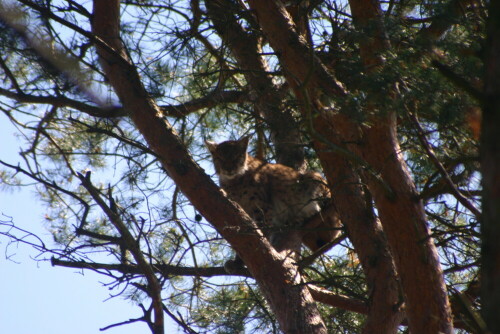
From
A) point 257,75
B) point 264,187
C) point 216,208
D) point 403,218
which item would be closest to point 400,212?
point 403,218

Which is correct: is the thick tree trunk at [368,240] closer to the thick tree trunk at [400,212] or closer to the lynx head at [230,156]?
the thick tree trunk at [400,212]

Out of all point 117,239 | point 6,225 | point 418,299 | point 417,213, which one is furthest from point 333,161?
point 6,225

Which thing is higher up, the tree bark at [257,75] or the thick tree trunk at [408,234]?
the tree bark at [257,75]

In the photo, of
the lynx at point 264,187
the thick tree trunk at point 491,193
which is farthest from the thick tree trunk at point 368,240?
the thick tree trunk at point 491,193

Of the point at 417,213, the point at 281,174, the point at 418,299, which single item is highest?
the point at 281,174

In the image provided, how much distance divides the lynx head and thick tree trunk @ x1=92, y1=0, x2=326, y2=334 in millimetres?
1636

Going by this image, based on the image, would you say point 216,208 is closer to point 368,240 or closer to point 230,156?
point 368,240

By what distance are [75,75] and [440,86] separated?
3.21 meters

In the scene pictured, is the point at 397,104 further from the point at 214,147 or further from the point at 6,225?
the point at 214,147

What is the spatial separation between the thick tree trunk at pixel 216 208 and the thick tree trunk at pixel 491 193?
2.75 m

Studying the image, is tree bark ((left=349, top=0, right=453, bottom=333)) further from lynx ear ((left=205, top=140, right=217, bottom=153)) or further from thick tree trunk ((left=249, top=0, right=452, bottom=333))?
lynx ear ((left=205, top=140, right=217, bottom=153))

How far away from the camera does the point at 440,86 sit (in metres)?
3.21

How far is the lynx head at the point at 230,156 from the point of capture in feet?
20.6

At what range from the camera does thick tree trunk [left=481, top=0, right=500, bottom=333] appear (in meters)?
1.21
